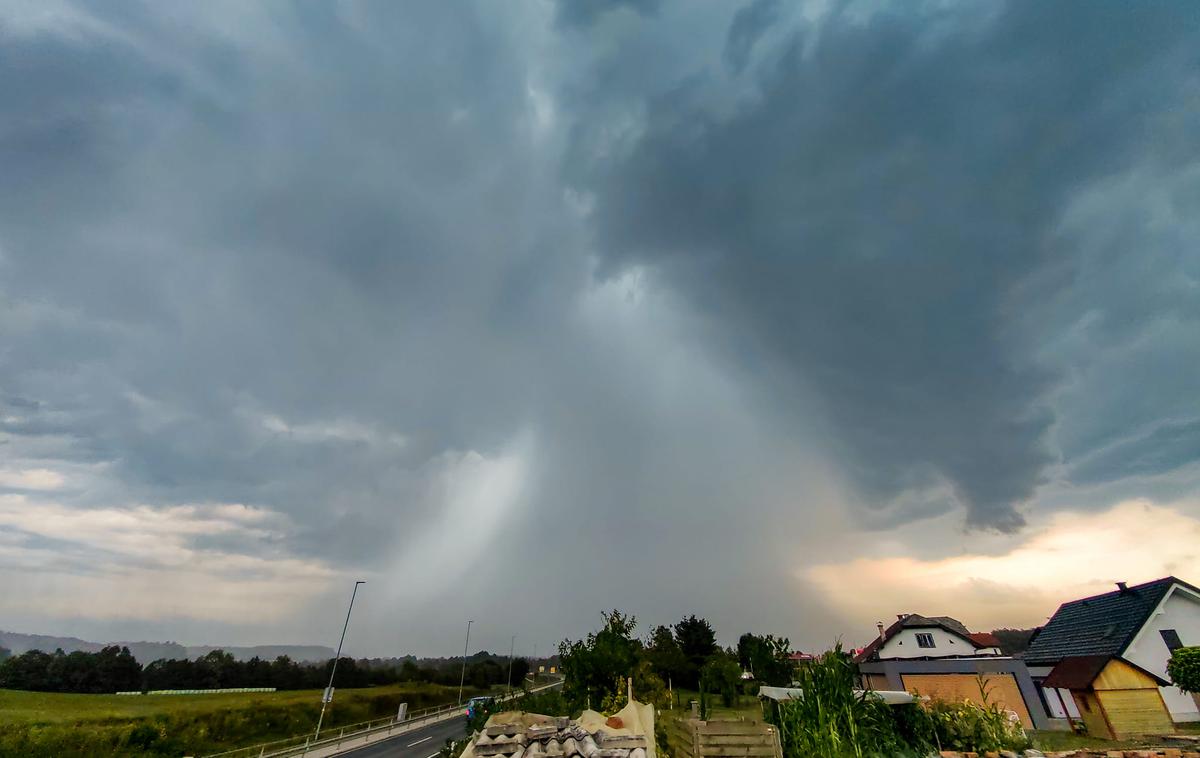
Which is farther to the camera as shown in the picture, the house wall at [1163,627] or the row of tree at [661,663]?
the house wall at [1163,627]

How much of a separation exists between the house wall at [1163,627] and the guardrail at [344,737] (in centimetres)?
4201

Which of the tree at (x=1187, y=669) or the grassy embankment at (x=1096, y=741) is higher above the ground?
the tree at (x=1187, y=669)

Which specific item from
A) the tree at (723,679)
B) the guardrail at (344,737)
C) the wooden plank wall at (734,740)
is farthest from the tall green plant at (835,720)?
the tree at (723,679)

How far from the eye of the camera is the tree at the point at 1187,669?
26578 mm

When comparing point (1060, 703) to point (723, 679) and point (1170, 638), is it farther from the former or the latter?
point (723, 679)

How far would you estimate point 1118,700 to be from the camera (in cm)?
2736

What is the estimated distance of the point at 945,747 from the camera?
1722 cm

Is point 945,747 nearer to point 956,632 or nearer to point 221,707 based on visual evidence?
point 956,632

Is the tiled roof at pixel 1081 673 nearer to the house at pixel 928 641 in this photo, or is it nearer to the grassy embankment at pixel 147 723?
the house at pixel 928 641

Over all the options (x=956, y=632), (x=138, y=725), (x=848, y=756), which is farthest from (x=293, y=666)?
(x=848, y=756)

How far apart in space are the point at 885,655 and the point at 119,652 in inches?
4463

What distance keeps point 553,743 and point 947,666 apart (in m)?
49.4

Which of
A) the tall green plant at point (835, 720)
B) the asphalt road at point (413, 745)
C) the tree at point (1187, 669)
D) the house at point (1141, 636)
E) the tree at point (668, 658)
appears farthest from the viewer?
the tree at point (668, 658)

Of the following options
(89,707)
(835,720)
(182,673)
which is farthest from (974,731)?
(182,673)
